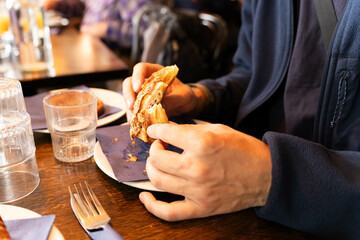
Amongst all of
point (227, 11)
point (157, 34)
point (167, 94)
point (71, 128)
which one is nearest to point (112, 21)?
point (157, 34)

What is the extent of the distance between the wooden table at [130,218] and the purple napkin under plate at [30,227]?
4cm

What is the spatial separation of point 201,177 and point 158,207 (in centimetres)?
12

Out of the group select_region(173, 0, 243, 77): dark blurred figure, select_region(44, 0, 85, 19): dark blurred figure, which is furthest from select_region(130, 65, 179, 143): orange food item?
select_region(44, 0, 85, 19): dark blurred figure

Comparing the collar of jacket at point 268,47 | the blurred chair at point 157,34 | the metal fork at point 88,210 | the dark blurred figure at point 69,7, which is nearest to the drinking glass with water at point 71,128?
the metal fork at point 88,210

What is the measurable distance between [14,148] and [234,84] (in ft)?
3.23

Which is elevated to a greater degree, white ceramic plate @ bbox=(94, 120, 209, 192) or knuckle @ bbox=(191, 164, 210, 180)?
knuckle @ bbox=(191, 164, 210, 180)

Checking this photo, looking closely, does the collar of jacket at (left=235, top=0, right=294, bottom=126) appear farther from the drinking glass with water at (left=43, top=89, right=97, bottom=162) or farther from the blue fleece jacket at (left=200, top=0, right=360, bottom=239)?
the drinking glass with water at (left=43, top=89, right=97, bottom=162)

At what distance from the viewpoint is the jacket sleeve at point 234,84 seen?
58.2 inches

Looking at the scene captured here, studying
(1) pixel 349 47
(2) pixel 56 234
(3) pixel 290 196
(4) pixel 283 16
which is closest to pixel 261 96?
(4) pixel 283 16

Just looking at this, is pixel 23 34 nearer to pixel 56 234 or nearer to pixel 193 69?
pixel 193 69

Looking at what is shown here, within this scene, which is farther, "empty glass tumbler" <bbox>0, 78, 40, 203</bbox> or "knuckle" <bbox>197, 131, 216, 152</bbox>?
"empty glass tumbler" <bbox>0, 78, 40, 203</bbox>

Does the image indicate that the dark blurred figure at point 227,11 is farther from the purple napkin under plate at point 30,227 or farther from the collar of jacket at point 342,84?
the purple napkin under plate at point 30,227

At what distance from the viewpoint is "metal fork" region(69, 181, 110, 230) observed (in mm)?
715

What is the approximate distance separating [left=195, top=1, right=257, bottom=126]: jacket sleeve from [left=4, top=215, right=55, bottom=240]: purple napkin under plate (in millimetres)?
893
